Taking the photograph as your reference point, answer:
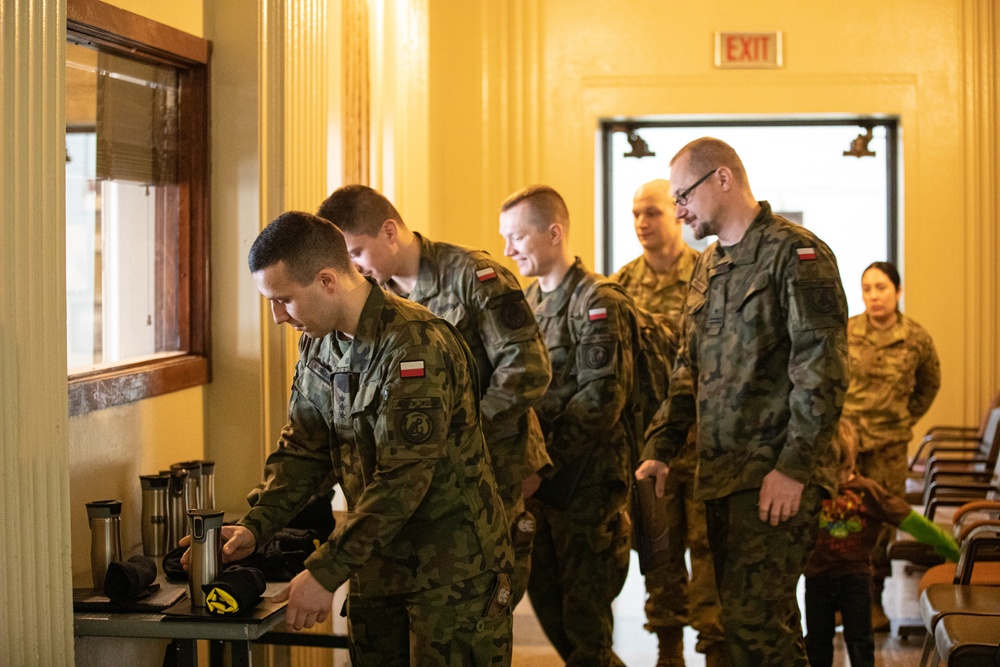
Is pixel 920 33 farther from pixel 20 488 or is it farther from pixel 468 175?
pixel 20 488

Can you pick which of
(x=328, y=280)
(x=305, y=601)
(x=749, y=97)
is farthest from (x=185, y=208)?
(x=749, y=97)

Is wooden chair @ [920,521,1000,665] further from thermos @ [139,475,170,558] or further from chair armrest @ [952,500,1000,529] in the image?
thermos @ [139,475,170,558]

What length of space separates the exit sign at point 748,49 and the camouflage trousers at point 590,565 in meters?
4.34

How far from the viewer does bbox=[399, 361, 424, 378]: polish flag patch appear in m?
2.25

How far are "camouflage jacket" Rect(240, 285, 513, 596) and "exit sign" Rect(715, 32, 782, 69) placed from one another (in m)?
5.47

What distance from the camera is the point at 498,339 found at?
328 cm

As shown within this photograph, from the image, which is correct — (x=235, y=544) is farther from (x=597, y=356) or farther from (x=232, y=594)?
(x=597, y=356)

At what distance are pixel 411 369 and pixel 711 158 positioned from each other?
1249mm

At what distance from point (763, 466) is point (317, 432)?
1163mm

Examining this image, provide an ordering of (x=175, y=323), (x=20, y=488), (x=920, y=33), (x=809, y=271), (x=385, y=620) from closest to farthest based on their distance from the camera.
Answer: (x=20, y=488), (x=385, y=620), (x=809, y=271), (x=175, y=323), (x=920, y=33)

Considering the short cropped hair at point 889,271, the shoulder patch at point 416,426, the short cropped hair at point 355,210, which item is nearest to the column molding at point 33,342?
the shoulder patch at point 416,426

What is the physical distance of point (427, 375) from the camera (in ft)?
7.40

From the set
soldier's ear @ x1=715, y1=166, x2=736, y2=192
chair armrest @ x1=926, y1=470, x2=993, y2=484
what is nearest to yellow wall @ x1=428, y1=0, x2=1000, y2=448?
chair armrest @ x1=926, y1=470, x2=993, y2=484

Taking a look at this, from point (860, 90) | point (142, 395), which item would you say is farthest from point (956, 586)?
point (860, 90)
